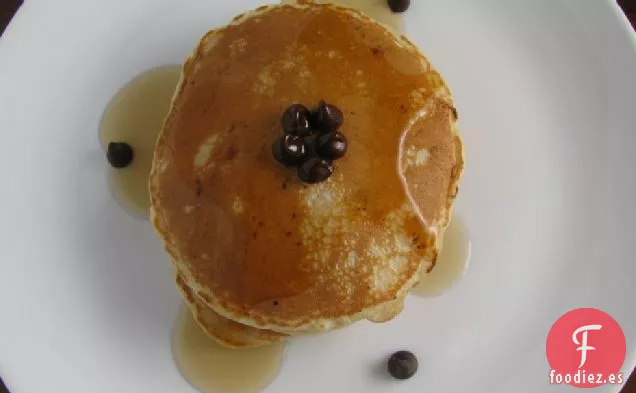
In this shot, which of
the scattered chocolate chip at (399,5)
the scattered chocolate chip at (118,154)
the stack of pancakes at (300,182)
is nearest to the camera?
the stack of pancakes at (300,182)

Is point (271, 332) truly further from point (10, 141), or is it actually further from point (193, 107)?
point (10, 141)

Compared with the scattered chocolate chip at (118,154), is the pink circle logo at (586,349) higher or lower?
lower

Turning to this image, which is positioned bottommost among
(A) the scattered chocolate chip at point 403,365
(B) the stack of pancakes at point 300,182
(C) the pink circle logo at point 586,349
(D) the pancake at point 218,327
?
(C) the pink circle logo at point 586,349

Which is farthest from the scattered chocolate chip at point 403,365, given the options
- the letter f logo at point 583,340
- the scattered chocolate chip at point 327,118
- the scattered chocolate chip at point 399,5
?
the scattered chocolate chip at point 399,5

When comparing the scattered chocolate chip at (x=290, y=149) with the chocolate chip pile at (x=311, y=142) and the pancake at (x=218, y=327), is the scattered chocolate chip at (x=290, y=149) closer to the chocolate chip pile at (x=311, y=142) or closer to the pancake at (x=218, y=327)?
the chocolate chip pile at (x=311, y=142)

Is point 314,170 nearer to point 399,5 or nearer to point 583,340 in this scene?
point 399,5

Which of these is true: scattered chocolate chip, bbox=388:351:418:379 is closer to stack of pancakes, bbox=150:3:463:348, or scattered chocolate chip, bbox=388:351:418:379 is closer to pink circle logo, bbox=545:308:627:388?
stack of pancakes, bbox=150:3:463:348

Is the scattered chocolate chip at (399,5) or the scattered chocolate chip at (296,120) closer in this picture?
the scattered chocolate chip at (296,120)
